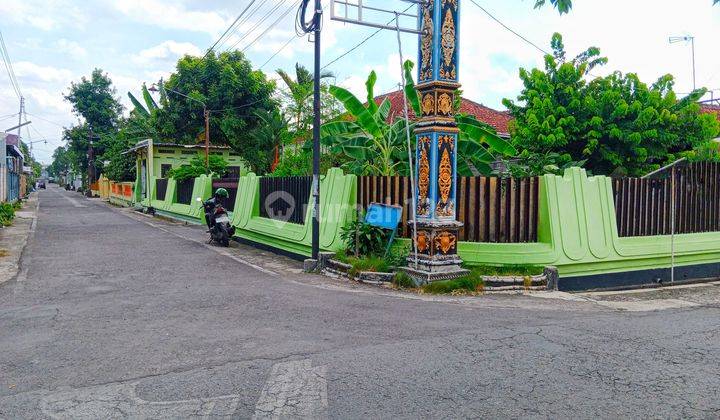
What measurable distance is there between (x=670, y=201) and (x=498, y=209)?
142 inches

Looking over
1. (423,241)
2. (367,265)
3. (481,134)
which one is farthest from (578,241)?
(367,265)

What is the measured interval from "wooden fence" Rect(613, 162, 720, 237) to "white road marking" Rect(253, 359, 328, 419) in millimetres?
7008

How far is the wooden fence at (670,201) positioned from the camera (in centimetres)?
955

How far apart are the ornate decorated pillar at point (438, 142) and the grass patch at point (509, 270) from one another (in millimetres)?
312

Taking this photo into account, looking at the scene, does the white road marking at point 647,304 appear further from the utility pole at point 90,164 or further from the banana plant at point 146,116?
the utility pole at point 90,164

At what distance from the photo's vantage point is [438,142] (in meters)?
8.48

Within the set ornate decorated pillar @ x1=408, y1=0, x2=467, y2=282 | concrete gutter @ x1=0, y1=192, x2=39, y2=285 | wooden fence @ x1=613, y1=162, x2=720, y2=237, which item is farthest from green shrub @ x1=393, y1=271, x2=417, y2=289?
concrete gutter @ x1=0, y1=192, x2=39, y2=285

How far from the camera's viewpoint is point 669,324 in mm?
6332

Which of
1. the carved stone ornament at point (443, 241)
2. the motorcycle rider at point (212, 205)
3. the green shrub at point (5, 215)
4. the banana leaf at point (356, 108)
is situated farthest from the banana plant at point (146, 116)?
the carved stone ornament at point (443, 241)

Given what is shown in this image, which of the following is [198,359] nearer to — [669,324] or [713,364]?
[713,364]

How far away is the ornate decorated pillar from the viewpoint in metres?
8.44

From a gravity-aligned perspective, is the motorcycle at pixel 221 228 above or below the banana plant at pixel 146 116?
below

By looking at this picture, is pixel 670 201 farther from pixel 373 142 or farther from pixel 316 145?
pixel 316 145

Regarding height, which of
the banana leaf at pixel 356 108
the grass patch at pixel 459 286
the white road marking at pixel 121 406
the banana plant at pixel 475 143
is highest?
Result: the banana leaf at pixel 356 108
